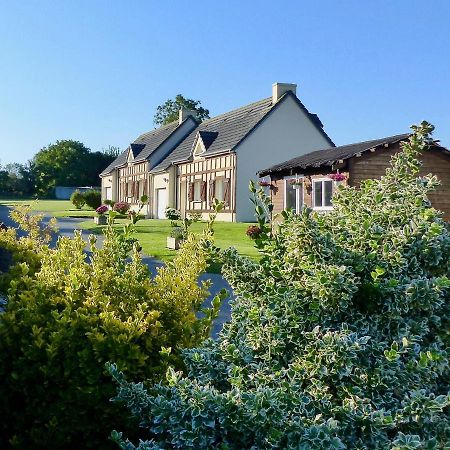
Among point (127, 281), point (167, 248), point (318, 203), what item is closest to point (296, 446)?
point (127, 281)

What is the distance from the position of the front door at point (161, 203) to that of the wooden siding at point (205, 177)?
199 cm

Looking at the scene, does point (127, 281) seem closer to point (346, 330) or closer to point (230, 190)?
point (346, 330)

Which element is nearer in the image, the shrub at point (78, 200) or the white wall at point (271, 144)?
the white wall at point (271, 144)

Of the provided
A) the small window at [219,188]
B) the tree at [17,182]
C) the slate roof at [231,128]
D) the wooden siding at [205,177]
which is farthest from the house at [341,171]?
the tree at [17,182]

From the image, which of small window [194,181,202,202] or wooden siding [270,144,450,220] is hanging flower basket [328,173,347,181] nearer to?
wooden siding [270,144,450,220]

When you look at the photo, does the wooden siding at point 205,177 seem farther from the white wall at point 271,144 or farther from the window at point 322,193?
the window at point 322,193

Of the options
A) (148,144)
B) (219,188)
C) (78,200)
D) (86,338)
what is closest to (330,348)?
(86,338)

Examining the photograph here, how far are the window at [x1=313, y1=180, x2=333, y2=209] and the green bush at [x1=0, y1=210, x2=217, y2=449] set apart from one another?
20.5 metres

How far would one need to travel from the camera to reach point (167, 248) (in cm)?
1847

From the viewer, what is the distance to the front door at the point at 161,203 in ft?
135

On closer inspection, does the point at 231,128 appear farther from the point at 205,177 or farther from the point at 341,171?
the point at 341,171

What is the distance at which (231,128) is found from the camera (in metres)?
35.0

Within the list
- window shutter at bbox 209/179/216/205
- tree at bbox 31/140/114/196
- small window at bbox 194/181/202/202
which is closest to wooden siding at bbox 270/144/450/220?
window shutter at bbox 209/179/216/205

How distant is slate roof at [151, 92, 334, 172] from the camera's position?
32.3 m
